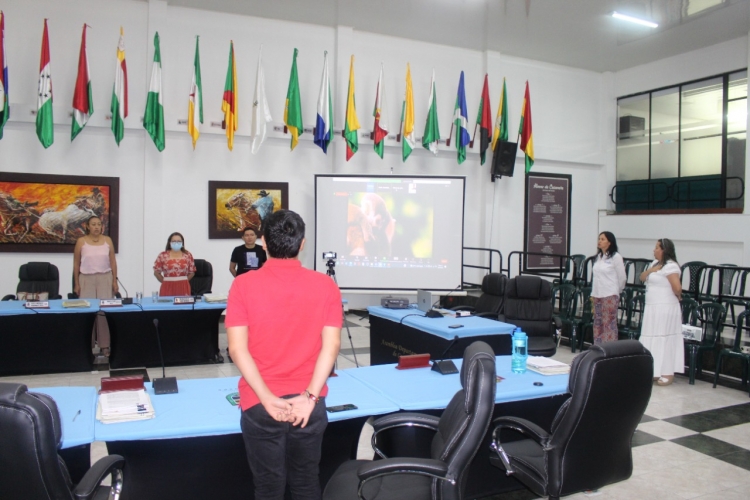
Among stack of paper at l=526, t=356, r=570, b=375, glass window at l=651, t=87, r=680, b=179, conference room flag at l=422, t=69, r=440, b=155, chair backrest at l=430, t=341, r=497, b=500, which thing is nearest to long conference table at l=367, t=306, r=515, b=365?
stack of paper at l=526, t=356, r=570, b=375

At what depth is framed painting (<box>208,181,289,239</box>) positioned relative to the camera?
8461 millimetres

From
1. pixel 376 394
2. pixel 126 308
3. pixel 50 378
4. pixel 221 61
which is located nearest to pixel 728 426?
pixel 376 394

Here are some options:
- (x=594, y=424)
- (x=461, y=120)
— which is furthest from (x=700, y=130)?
(x=594, y=424)

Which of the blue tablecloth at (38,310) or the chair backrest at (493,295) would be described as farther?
the chair backrest at (493,295)

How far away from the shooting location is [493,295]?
20.2ft

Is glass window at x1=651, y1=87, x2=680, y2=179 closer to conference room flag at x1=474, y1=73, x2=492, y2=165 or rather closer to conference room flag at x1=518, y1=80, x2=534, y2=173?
conference room flag at x1=518, y1=80, x2=534, y2=173

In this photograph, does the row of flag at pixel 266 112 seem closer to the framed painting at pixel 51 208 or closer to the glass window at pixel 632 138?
the framed painting at pixel 51 208

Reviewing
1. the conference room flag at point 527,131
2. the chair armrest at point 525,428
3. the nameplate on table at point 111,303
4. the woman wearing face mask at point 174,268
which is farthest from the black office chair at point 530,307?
the conference room flag at point 527,131

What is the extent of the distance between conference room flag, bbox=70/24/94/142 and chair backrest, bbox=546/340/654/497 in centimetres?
698

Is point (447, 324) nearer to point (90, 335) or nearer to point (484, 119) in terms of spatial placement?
point (90, 335)

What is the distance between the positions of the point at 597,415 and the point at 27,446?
2.06 meters

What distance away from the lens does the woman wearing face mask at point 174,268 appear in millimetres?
6324

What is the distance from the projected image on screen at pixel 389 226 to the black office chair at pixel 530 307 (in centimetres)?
201

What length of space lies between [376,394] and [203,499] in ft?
2.92
